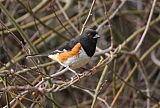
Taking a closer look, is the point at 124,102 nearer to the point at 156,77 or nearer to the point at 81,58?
the point at 156,77

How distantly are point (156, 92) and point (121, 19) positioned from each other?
0.99 metres

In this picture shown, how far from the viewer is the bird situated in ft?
9.71

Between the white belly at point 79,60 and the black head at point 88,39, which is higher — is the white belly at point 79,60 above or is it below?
below

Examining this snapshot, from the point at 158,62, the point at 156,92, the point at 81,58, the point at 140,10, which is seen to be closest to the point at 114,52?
the point at 81,58

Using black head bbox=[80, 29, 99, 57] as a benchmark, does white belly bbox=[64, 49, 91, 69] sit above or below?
below

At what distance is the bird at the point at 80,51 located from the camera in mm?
2959

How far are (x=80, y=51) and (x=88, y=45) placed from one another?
0.26ft

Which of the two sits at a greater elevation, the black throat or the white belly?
the black throat

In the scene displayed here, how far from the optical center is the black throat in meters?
2.97

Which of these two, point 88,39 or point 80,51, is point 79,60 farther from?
point 88,39

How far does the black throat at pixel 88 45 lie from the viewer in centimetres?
297

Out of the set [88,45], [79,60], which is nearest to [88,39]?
[88,45]

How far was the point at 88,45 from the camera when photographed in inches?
119

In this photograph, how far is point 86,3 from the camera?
482 cm
